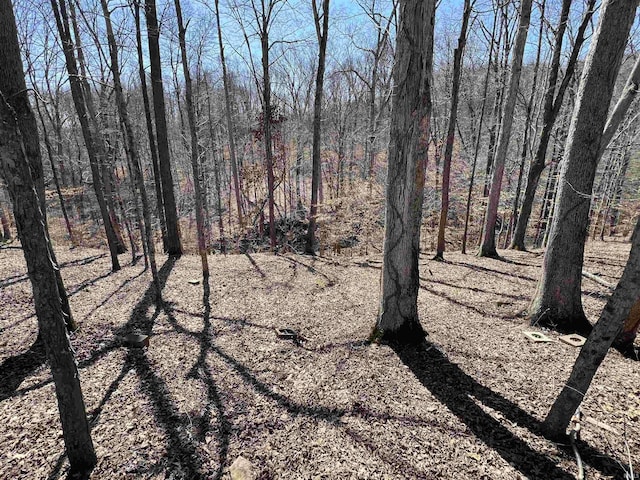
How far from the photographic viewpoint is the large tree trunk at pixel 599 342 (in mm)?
1981

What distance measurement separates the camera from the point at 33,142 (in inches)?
137

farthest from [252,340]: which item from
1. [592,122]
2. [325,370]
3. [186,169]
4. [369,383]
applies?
[186,169]

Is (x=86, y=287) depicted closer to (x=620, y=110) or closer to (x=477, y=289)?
(x=477, y=289)

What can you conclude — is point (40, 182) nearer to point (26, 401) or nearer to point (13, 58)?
point (13, 58)

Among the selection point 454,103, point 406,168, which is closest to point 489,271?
point 454,103

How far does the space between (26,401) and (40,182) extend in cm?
263

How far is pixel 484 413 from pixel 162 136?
8851 mm

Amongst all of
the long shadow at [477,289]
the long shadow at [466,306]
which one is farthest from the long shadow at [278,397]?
the long shadow at [477,289]

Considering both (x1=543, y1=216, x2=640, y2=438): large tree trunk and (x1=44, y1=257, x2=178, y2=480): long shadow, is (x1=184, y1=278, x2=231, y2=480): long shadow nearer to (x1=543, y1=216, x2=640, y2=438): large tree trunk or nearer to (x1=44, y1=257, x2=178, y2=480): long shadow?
(x1=44, y1=257, x2=178, y2=480): long shadow

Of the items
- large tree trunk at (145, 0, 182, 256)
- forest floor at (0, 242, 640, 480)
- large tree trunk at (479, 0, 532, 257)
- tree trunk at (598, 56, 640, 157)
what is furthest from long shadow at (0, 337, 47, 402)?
large tree trunk at (479, 0, 532, 257)

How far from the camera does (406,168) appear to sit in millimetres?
3533

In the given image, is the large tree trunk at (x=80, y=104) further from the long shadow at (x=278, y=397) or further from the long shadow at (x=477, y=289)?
the long shadow at (x=477, y=289)

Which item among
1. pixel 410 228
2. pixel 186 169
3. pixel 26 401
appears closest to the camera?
pixel 26 401

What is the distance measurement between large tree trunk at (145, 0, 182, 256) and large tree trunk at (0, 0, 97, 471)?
548 centimetres
